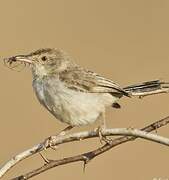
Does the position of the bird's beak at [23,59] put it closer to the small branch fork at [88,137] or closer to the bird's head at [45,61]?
the bird's head at [45,61]

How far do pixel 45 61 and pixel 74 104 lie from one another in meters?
1.01

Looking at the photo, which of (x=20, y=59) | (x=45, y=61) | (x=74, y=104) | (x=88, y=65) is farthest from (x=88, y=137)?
(x=88, y=65)

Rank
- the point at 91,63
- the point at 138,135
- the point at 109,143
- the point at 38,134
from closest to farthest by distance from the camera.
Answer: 1. the point at 138,135
2. the point at 109,143
3. the point at 38,134
4. the point at 91,63

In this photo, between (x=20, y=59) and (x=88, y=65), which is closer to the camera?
(x=20, y=59)

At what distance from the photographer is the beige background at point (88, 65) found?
31.6 ft

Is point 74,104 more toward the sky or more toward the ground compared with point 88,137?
more toward the sky

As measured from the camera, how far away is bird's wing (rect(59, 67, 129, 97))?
566 centimetres

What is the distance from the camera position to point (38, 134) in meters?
10.8

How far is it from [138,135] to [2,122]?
7297mm

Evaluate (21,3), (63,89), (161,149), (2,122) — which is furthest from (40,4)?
(63,89)

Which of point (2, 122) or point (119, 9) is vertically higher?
point (119, 9)

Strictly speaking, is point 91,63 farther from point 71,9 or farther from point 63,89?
point 63,89

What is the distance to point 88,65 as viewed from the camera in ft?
42.6

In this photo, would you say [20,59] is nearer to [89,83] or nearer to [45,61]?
[45,61]
